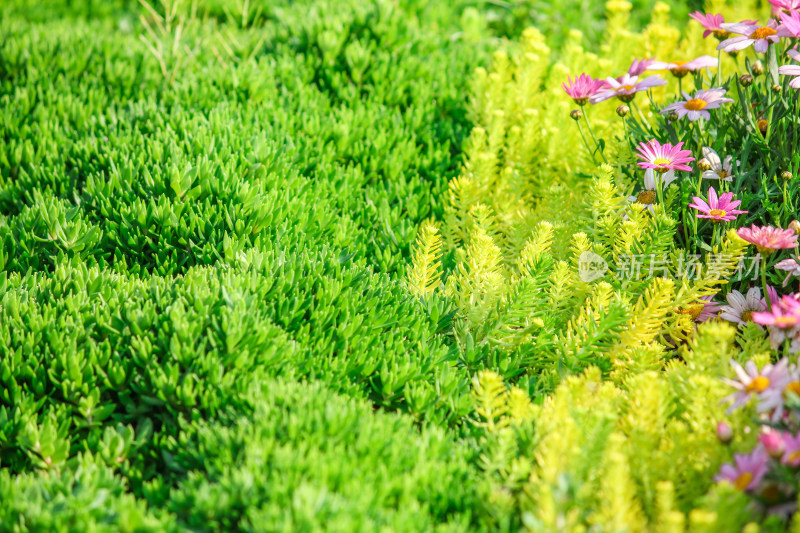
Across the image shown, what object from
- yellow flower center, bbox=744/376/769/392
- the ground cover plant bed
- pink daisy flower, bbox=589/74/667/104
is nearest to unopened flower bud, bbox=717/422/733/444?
the ground cover plant bed

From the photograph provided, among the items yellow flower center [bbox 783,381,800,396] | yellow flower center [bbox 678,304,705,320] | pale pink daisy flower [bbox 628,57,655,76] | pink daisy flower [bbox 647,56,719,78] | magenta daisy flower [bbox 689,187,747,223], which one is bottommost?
yellow flower center [bbox 678,304,705,320]

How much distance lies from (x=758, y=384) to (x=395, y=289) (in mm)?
1369

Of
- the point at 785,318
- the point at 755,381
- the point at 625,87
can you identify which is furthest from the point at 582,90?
the point at 755,381

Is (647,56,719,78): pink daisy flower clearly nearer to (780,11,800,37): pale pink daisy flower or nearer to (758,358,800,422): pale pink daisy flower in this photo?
(780,11,800,37): pale pink daisy flower

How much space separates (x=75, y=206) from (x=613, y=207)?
2532mm

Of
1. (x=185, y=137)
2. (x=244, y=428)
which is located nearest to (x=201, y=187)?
(x=185, y=137)

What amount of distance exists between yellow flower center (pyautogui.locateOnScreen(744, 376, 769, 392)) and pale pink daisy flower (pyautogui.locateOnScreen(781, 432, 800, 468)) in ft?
0.70

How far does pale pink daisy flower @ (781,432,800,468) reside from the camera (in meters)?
1.76

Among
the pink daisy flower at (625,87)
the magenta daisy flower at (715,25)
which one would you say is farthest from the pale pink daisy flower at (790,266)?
the magenta daisy flower at (715,25)

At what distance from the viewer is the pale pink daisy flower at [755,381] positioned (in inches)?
76.1

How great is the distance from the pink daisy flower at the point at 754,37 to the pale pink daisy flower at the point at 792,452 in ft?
5.35

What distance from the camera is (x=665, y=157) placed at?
266cm

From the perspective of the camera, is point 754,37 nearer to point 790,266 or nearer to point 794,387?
point 790,266

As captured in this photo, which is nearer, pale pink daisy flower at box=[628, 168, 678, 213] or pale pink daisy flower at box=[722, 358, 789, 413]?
pale pink daisy flower at box=[722, 358, 789, 413]
